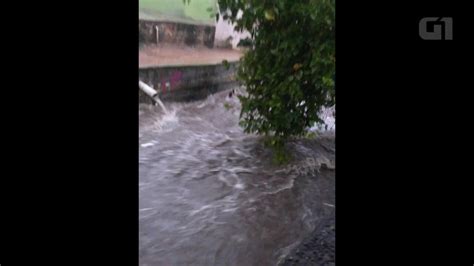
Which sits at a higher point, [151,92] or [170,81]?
[170,81]

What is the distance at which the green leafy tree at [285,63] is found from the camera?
3.31 meters

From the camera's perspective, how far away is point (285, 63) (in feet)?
11.6

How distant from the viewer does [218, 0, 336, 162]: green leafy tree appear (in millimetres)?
3313

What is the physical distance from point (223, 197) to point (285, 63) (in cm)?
110

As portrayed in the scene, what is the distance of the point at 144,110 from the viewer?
6.11m

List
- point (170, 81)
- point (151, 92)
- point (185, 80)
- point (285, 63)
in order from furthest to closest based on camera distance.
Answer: point (185, 80), point (170, 81), point (151, 92), point (285, 63)
